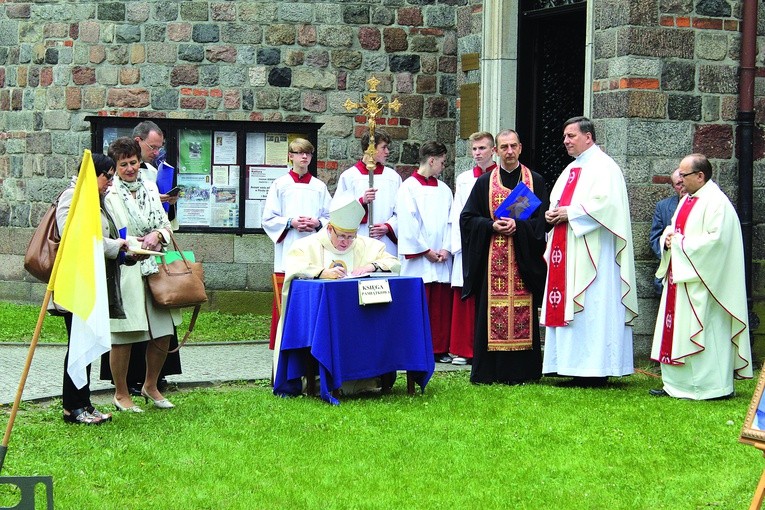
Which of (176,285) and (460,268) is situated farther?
(460,268)

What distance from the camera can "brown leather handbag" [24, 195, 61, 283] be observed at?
306 inches

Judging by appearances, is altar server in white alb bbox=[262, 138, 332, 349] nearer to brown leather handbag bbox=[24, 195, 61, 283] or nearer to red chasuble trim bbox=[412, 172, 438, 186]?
red chasuble trim bbox=[412, 172, 438, 186]

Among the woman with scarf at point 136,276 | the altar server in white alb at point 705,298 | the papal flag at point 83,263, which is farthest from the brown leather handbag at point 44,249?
the altar server in white alb at point 705,298

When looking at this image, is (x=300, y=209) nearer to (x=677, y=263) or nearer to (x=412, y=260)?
(x=412, y=260)

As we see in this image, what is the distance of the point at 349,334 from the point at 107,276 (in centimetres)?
191

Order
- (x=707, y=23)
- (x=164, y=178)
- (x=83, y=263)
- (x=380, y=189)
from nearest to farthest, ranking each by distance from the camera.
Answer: (x=83, y=263) < (x=164, y=178) < (x=707, y=23) < (x=380, y=189)

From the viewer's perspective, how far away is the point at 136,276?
854cm

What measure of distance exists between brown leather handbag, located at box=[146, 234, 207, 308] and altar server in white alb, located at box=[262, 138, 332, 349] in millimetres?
2915

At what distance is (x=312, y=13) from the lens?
15.3 meters

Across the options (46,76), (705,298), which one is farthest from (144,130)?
(46,76)

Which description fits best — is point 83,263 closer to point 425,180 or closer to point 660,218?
point 425,180

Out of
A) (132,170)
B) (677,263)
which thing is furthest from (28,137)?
(677,263)

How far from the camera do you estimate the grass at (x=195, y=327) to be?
13.1 meters

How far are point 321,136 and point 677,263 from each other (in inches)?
259
